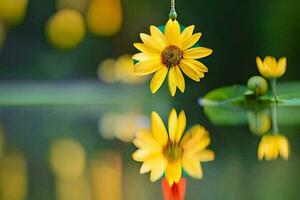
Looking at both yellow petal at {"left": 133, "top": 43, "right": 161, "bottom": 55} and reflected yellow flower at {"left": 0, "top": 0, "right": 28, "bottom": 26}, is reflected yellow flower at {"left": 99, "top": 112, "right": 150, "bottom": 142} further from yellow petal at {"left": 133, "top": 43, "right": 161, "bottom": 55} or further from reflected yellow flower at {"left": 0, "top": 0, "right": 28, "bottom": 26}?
reflected yellow flower at {"left": 0, "top": 0, "right": 28, "bottom": 26}

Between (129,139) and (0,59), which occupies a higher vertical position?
(0,59)

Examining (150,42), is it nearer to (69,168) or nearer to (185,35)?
(185,35)

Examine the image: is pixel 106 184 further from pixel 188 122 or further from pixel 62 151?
pixel 188 122

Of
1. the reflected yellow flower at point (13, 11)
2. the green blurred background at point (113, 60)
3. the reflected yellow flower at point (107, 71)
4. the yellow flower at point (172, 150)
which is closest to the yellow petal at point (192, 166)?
the yellow flower at point (172, 150)

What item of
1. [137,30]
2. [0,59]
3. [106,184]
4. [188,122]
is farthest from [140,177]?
[0,59]

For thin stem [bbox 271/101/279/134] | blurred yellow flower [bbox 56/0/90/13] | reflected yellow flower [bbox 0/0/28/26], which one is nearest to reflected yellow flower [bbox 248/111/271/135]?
thin stem [bbox 271/101/279/134]

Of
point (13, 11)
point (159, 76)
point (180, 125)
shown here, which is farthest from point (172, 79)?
point (13, 11)

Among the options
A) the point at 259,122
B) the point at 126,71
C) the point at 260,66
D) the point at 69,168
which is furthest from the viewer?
the point at 126,71
